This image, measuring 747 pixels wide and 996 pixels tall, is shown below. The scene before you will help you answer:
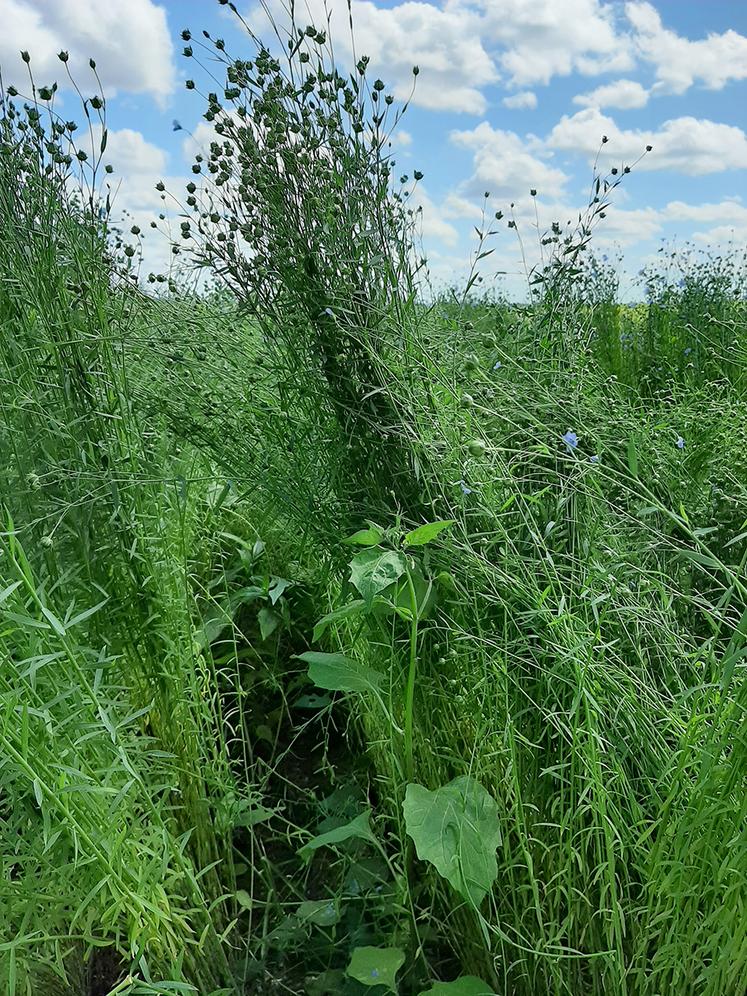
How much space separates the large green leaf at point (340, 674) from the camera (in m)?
1.35

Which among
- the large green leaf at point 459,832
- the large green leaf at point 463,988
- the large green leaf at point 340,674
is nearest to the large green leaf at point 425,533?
the large green leaf at point 340,674

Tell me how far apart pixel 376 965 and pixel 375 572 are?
67 centimetres

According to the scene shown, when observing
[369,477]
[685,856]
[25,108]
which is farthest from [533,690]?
[25,108]

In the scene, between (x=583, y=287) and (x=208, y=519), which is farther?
(x=583, y=287)

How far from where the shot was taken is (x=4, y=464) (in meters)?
1.58

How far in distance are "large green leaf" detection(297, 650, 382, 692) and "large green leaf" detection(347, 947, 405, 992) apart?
44cm

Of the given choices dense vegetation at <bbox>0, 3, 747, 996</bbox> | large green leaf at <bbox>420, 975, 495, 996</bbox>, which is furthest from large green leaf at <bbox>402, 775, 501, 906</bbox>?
large green leaf at <bbox>420, 975, 495, 996</bbox>

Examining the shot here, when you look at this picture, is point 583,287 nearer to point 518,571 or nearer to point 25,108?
point 518,571

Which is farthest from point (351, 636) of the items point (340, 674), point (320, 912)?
point (320, 912)

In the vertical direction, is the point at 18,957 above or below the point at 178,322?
below

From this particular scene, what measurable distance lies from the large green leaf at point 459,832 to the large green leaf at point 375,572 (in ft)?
1.09

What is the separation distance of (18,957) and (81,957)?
22cm

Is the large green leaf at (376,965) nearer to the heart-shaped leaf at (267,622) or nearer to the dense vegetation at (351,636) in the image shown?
the dense vegetation at (351,636)

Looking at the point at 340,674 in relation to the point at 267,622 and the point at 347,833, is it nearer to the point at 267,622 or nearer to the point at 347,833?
the point at 347,833
